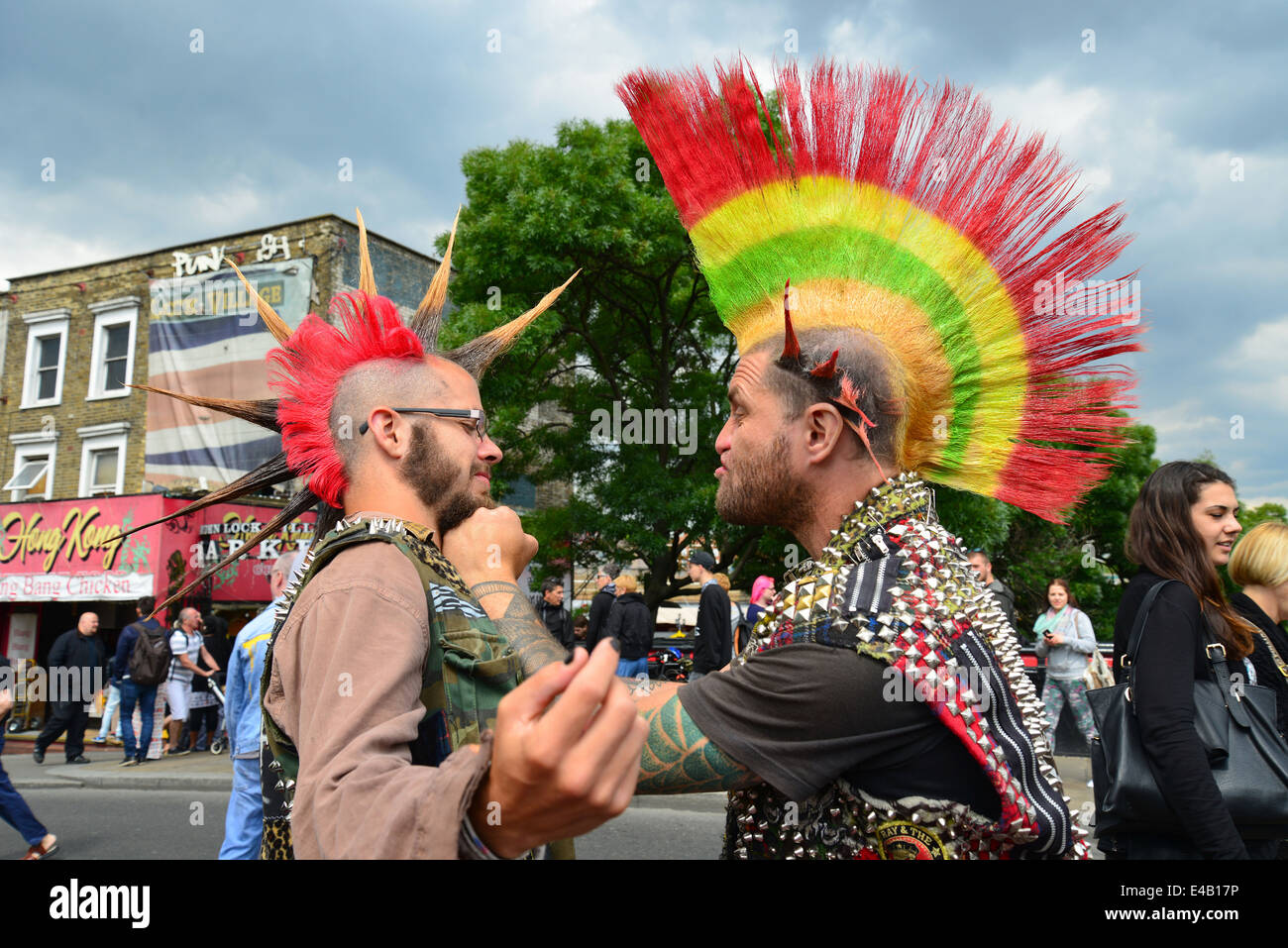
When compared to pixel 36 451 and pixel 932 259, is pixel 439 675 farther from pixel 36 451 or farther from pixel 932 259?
pixel 36 451

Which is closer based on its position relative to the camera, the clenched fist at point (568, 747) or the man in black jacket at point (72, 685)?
the clenched fist at point (568, 747)

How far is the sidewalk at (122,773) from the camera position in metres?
8.82

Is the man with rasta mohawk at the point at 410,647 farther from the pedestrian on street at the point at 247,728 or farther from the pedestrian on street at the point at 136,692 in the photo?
the pedestrian on street at the point at 136,692

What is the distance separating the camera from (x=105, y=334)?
18.0 meters

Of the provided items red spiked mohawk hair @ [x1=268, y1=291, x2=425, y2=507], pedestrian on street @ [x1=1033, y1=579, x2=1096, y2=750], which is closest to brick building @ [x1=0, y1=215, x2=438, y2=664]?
pedestrian on street @ [x1=1033, y1=579, x2=1096, y2=750]

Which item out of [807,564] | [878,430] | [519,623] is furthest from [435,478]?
[878,430]

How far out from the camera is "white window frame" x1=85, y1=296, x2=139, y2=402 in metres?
17.4

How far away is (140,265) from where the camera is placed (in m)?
17.6

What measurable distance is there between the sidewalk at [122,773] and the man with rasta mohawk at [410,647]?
7.75 metres

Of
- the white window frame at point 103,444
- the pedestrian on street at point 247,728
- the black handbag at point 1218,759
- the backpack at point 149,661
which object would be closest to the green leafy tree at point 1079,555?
the backpack at point 149,661

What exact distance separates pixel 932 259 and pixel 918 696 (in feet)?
3.26

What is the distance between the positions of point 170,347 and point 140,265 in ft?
7.71
